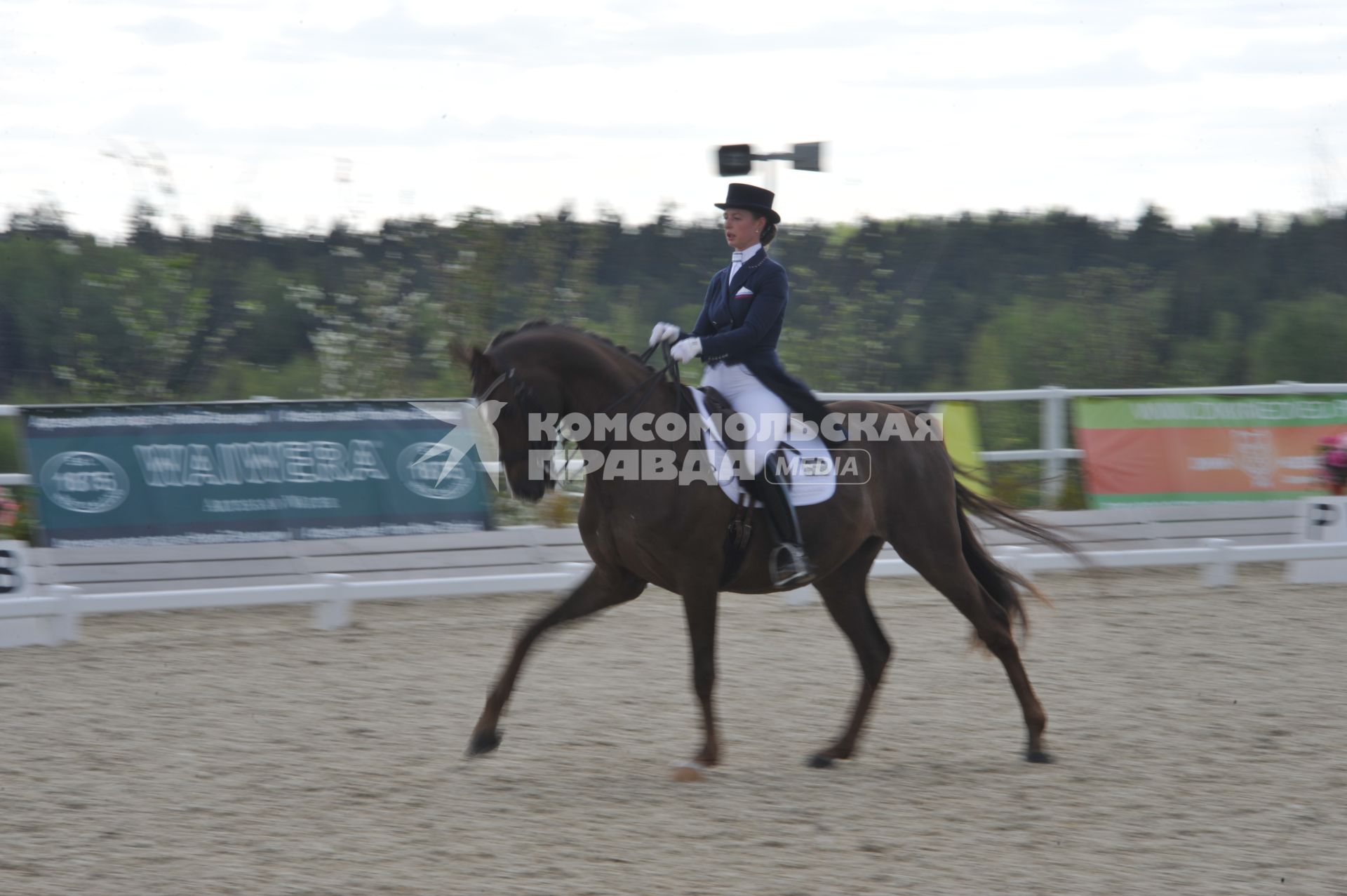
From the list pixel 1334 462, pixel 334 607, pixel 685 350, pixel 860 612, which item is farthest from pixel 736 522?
pixel 1334 462

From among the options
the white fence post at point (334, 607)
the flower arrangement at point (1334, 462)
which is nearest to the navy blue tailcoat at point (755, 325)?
the white fence post at point (334, 607)

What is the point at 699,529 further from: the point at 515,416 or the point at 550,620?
the point at 515,416

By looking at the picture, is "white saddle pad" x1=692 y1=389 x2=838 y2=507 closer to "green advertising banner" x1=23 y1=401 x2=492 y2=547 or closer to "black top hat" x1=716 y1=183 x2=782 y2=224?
"black top hat" x1=716 y1=183 x2=782 y2=224

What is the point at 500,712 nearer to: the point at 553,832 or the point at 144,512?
the point at 553,832

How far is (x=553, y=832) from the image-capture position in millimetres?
4434

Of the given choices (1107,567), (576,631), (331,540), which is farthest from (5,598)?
(1107,567)

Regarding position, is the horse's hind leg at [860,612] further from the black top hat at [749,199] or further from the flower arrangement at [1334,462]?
the flower arrangement at [1334,462]

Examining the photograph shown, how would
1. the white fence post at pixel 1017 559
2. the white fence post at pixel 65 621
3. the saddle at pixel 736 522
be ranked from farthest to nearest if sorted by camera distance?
the white fence post at pixel 1017 559 < the white fence post at pixel 65 621 < the saddle at pixel 736 522

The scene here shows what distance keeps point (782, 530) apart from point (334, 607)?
13.0 ft

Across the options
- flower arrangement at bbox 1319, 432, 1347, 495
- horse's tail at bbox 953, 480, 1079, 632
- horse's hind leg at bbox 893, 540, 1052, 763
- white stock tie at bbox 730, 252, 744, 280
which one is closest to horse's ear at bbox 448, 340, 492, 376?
white stock tie at bbox 730, 252, 744, 280

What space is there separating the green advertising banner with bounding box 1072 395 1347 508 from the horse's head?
6.57 m

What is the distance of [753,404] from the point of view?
5.54 metres

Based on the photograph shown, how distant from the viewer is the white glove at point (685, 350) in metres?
5.27

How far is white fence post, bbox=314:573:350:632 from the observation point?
8359 millimetres
